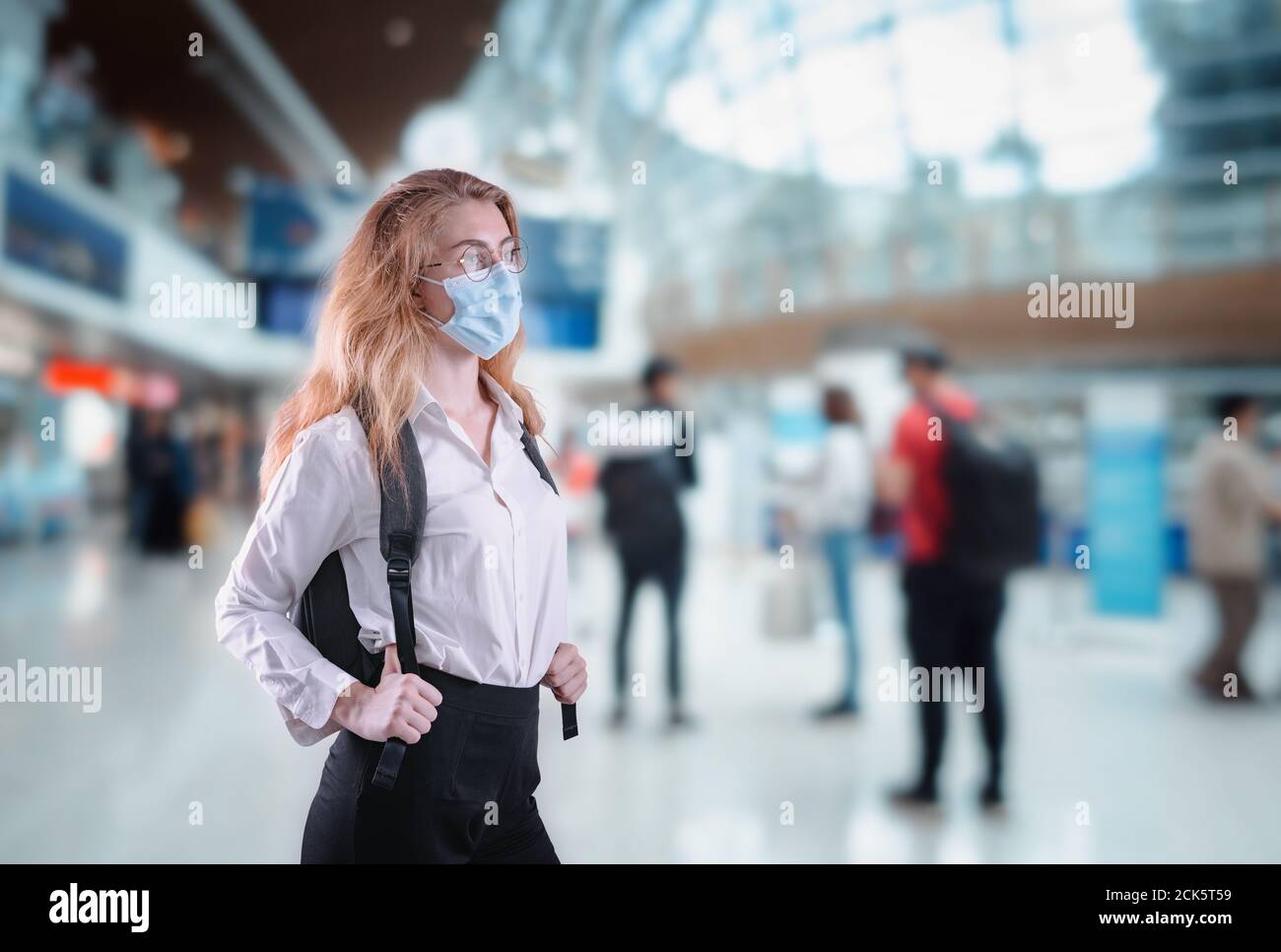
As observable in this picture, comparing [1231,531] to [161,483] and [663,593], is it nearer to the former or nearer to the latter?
[663,593]

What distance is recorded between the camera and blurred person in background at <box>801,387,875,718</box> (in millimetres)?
5539

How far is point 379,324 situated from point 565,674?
2.10ft

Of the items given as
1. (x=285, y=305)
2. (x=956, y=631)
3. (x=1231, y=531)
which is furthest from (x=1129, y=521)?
(x=285, y=305)

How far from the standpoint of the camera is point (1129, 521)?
705 centimetres

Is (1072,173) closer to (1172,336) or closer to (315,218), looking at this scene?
(1172,336)

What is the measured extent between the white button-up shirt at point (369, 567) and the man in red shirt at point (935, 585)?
2717 millimetres

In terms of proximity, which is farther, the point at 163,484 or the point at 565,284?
the point at 163,484

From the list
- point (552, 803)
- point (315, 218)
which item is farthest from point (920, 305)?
point (552, 803)

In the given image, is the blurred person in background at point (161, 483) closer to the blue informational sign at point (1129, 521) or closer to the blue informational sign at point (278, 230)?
the blue informational sign at point (278, 230)

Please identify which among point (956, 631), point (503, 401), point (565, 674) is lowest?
point (956, 631)

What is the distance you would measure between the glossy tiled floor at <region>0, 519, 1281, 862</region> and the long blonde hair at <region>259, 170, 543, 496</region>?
7.93 feet

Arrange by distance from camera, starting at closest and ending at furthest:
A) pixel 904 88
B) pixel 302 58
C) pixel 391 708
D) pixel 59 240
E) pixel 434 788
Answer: pixel 391 708 < pixel 434 788 < pixel 302 58 < pixel 59 240 < pixel 904 88
